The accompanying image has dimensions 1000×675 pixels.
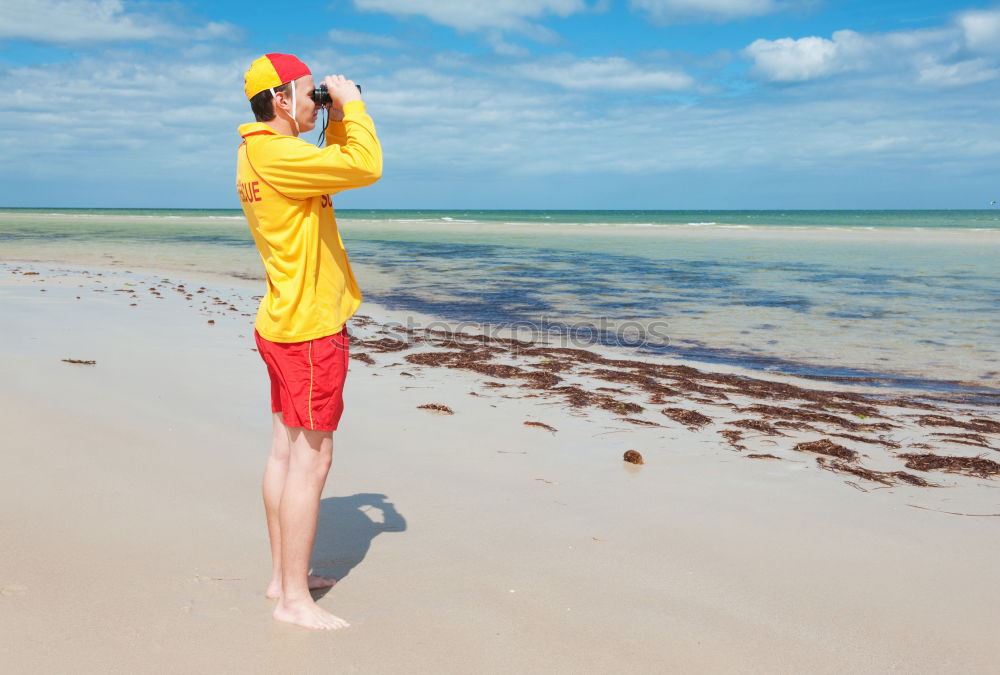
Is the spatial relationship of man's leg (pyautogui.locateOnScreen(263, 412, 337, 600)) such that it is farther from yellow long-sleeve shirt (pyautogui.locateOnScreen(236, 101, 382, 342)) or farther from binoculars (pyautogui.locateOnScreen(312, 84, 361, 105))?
binoculars (pyautogui.locateOnScreen(312, 84, 361, 105))

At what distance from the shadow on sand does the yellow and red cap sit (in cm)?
175

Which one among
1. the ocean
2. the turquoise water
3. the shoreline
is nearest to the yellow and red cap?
the shoreline

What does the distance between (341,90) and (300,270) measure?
24.5 inches

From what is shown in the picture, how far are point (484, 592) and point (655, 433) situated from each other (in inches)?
100

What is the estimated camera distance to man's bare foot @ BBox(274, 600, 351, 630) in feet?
8.11

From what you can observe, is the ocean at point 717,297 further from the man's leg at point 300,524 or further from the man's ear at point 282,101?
the man's ear at point 282,101

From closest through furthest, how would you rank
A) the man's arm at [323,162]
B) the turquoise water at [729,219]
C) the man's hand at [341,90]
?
the man's arm at [323,162] → the man's hand at [341,90] → the turquoise water at [729,219]

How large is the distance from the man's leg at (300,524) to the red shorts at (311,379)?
3.1 inches

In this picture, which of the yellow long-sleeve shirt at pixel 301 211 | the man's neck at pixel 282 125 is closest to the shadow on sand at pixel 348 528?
the yellow long-sleeve shirt at pixel 301 211

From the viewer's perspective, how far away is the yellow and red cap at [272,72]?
2436mm

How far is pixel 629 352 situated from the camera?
8.46m

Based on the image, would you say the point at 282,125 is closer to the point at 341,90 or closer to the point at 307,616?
the point at 341,90

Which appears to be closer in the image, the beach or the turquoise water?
the beach

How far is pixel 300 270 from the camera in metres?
2.44
